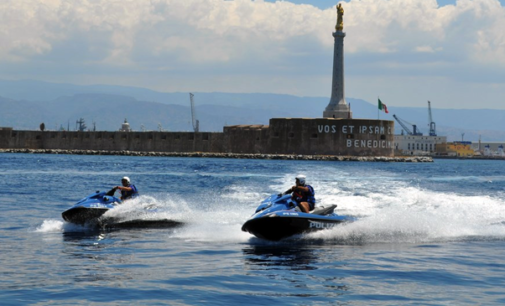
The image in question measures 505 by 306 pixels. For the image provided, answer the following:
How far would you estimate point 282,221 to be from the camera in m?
17.5

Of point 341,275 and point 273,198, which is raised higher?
point 273,198

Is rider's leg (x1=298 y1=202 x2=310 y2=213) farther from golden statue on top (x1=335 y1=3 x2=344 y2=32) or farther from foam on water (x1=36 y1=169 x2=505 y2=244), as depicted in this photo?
golden statue on top (x1=335 y1=3 x2=344 y2=32)

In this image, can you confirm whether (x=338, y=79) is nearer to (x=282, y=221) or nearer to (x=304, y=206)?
(x=304, y=206)

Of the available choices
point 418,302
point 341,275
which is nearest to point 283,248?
point 341,275

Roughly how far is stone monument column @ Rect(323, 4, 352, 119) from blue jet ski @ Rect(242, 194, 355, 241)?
87227mm

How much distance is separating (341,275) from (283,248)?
3244 mm

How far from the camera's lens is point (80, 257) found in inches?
617

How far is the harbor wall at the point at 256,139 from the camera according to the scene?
10306 centimetres

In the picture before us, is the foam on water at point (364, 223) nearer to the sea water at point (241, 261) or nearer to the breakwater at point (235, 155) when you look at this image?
the sea water at point (241, 261)

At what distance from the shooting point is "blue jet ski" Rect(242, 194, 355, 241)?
1750cm

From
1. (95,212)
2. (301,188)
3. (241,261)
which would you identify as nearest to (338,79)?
(95,212)

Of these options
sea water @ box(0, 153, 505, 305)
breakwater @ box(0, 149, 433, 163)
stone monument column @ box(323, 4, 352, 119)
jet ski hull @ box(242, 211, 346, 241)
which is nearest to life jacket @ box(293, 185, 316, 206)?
jet ski hull @ box(242, 211, 346, 241)

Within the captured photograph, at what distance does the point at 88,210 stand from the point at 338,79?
86926mm

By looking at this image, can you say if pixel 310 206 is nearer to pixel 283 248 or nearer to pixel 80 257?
pixel 283 248
